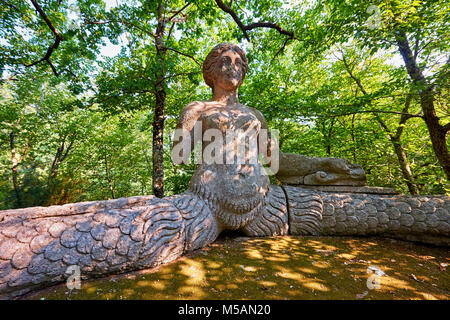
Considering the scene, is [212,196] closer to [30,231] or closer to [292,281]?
[292,281]

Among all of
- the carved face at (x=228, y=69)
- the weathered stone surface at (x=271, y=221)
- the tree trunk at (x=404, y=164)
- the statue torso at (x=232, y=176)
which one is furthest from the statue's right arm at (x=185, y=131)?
the tree trunk at (x=404, y=164)

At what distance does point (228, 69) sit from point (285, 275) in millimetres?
2708

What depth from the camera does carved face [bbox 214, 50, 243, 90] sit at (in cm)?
279

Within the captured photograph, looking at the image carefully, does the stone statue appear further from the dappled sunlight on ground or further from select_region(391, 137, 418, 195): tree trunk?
select_region(391, 137, 418, 195): tree trunk

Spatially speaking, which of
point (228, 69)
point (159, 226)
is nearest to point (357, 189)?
point (228, 69)

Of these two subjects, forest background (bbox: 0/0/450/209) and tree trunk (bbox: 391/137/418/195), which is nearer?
forest background (bbox: 0/0/450/209)

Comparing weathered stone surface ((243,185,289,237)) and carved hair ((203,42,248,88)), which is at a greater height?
carved hair ((203,42,248,88))

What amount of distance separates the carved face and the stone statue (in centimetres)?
2

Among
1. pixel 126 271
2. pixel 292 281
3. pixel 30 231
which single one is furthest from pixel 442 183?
pixel 30 231

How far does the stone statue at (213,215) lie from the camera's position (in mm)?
1434

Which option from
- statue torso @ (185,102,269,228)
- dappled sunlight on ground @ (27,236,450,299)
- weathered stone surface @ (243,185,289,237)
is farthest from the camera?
weathered stone surface @ (243,185,289,237)

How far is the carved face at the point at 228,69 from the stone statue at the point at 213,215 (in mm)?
15

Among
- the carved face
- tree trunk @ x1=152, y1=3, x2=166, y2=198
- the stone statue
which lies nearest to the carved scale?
the stone statue

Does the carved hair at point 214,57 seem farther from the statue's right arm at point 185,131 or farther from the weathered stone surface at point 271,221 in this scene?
the weathered stone surface at point 271,221
